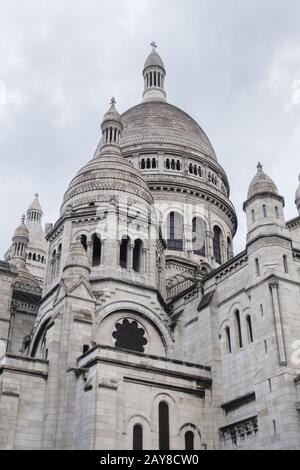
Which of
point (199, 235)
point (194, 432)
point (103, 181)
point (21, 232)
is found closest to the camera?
point (194, 432)

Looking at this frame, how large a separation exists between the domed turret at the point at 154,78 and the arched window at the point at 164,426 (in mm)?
45564

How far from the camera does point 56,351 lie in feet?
105

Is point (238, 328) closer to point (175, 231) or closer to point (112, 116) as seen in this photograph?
point (175, 231)

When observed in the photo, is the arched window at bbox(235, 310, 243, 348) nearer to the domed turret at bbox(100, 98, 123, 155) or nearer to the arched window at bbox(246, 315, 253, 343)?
the arched window at bbox(246, 315, 253, 343)

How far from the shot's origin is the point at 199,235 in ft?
178

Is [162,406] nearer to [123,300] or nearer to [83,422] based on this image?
[83,422]

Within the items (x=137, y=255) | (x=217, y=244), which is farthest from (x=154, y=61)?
(x=137, y=255)

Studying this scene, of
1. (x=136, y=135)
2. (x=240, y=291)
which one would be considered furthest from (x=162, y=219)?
(x=240, y=291)

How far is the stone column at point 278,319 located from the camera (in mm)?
28500

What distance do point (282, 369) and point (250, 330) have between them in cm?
442

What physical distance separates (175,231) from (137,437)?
26.9 meters

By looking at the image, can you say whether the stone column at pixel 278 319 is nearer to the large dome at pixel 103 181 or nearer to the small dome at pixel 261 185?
the small dome at pixel 261 185

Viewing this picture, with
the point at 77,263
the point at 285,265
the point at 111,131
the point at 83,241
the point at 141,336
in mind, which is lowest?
the point at 141,336

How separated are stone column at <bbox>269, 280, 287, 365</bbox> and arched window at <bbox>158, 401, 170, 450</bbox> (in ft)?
21.5
